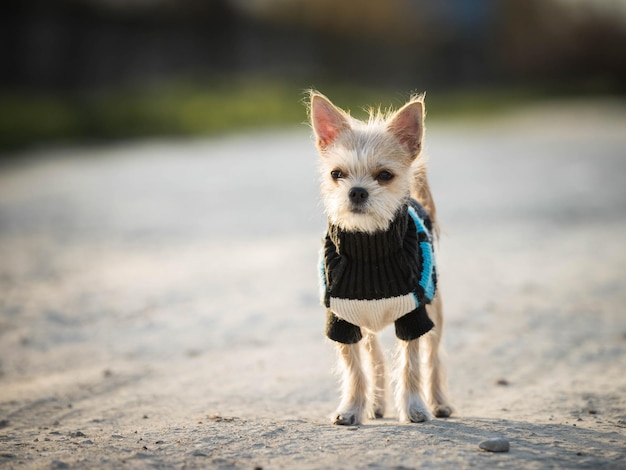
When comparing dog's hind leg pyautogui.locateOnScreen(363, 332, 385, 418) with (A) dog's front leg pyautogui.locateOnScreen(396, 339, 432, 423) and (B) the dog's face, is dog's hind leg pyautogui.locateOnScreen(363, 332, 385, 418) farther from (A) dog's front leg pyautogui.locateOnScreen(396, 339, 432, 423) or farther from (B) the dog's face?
(B) the dog's face

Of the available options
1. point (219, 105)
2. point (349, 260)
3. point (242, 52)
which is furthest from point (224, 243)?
point (242, 52)

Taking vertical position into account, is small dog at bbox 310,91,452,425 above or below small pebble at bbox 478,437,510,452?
above

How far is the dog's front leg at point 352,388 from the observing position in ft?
16.5

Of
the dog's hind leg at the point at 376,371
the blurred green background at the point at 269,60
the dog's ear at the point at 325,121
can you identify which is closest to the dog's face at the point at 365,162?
the dog's ear at the point at 325,121

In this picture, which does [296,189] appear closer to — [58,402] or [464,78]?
[58,402]

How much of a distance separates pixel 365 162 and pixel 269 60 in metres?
36.8

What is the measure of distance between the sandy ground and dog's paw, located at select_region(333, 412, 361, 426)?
0.49ft

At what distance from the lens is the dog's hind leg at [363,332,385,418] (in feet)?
18.0

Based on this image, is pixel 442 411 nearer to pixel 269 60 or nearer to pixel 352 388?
pixel 352 388

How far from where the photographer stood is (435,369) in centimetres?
549

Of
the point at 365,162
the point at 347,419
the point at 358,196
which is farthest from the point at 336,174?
the point at 347,419

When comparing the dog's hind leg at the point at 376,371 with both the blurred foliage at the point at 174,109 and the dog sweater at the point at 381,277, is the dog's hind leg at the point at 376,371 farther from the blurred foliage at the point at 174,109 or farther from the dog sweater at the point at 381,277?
the blurred foliage at the point at 174,109

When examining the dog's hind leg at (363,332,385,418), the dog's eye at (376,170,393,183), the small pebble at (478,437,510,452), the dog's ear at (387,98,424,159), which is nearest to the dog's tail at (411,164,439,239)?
the dog's ear at (387,98,424,159)

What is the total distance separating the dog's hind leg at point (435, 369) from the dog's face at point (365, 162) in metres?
0.93
